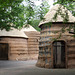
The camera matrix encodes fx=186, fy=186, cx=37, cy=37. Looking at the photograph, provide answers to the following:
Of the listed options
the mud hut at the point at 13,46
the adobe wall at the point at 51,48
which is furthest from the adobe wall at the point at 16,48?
the adobe wall at the point at 51,48

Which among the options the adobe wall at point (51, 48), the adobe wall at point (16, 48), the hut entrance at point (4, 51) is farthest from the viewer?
the hut entrance at point (4, 51)

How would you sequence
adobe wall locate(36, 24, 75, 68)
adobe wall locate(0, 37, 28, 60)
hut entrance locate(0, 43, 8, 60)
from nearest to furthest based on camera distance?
adobe wall locate(36, 24, 75, 68) → adobe wall locate(0, 37, 28, 60) → hut entrance locate(0, 43, 8, 60)

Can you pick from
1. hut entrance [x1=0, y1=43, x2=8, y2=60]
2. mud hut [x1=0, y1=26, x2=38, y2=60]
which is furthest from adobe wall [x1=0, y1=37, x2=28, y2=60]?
hut entrance [x1=0, y1=43, x2=8, y2=60]

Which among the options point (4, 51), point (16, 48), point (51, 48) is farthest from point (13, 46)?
point (51, 48)

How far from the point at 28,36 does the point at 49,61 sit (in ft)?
39.5

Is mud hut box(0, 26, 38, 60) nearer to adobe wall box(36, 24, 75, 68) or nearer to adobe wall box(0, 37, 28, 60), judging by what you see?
adobe wall box(0, 37, 28, 60)

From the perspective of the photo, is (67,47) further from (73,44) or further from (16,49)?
(16,49)

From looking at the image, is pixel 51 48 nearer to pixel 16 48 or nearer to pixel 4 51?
pixel 16 48

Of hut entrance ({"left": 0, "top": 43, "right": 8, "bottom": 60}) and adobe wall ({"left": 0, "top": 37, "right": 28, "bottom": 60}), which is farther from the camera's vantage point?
hut entrance ({"left": 0, "top": 43, "right": 8, "bottom": 60})

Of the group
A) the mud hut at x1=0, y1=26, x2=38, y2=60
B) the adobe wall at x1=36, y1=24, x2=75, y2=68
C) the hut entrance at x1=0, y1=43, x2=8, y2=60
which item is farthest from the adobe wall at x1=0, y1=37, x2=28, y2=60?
the adobe wall at x1=36, y1=24, x2=75, y2=68

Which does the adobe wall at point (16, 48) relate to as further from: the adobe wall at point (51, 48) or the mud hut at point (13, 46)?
the adobe wall at point (51, 48)

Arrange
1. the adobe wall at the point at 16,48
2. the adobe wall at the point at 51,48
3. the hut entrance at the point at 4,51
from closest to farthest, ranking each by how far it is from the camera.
Result: the adobe wall at the point at 51,48 < the adobe wall at the point at 16,48 < the hut entrance at the point at 4,51

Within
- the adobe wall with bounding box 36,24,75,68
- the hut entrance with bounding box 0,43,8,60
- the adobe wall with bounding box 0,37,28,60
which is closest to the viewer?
the adobe wall with bounding box 36,24,75,68

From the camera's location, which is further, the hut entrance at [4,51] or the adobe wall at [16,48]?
the hut entrance at [4,51]
